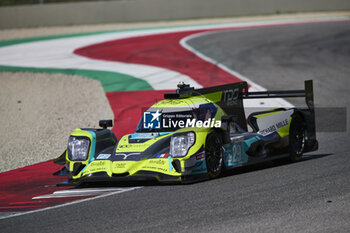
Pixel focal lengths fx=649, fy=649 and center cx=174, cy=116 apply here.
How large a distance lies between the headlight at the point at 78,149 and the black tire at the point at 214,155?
71.5 inches

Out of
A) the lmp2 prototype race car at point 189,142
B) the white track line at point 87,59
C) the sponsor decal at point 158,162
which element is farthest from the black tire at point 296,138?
the white track line at point 87,59

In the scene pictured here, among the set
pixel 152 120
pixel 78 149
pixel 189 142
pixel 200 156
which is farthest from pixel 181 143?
pixel 78 149

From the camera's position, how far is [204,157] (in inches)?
359

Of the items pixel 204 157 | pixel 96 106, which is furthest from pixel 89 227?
pixel 96 106

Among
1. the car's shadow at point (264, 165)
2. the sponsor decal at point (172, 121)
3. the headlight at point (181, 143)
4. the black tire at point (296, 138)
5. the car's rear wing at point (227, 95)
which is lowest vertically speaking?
the car's shadow at point (264, 165)

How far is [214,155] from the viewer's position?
9430 mm

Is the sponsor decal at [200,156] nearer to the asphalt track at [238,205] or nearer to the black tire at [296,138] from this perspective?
the asphalt track at [238,205]

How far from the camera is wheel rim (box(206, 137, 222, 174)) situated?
30.5 feet

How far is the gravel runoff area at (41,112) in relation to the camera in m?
13.1

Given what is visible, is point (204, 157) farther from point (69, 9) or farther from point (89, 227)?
point (69, 9)

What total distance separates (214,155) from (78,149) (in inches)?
80.7

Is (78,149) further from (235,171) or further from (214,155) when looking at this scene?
(235,171)

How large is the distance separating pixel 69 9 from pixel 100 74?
1553 centimetres

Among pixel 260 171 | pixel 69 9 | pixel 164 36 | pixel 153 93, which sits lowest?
pixel 260 171
